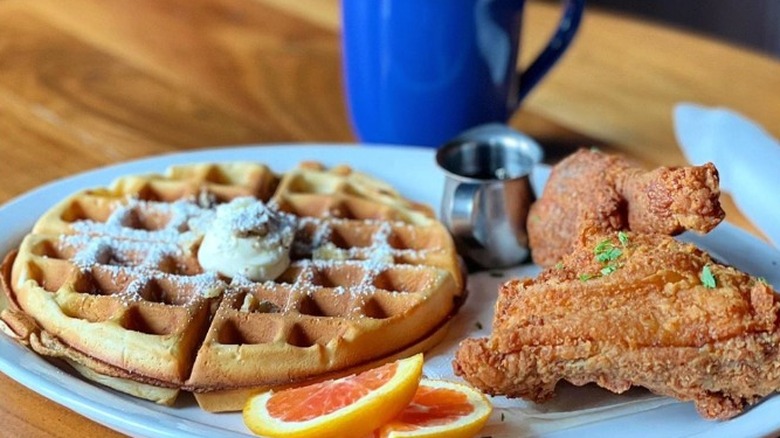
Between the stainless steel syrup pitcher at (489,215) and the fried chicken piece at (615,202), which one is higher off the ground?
the fried chicken piece at (615,202)

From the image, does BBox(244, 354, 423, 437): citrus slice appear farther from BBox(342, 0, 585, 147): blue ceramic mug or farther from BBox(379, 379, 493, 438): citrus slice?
BBox(342, 0, 585, 147): blue ceramic mug

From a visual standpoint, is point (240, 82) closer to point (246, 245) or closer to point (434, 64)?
point (434, 64)

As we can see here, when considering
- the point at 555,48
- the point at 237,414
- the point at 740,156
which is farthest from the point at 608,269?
the point at 555,48

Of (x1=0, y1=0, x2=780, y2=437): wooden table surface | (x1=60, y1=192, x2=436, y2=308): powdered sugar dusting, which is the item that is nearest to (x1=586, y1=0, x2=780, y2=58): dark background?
(x1=0, y1=0, x2=780, y2=437): wooden table surface

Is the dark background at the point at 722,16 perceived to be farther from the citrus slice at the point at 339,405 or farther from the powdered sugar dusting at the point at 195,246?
the citrus slice at the point at 339,405

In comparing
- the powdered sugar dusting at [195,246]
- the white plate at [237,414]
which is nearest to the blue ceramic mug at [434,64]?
the white plate at [237,414]

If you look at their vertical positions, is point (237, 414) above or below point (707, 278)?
below
